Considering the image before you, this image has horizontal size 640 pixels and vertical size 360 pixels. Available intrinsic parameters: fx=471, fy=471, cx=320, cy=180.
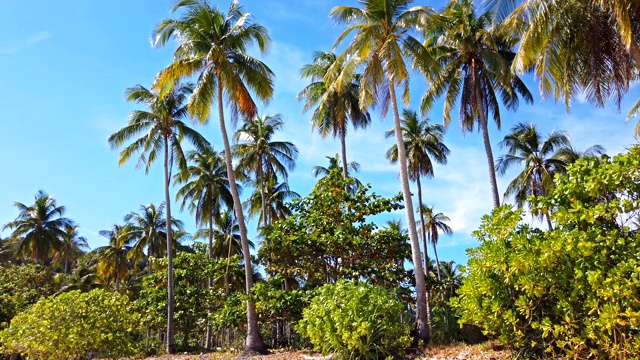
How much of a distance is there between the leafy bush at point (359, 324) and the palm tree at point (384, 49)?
111 inches

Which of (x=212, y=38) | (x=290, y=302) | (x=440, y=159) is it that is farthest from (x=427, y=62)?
(x=440, y=159)

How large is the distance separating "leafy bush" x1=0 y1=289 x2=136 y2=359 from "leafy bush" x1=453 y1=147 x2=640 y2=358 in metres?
11.9

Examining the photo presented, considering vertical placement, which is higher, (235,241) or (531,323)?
(235,241)

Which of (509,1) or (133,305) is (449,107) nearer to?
(509,1)

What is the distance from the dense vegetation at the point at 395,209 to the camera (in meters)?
8.05

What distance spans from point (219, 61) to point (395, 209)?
7844 mm

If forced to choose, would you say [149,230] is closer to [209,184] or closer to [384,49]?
[209,184]

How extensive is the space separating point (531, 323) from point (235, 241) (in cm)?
2677

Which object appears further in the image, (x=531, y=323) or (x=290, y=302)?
(x=290, y=302)

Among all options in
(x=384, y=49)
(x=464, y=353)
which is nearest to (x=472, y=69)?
(x=384, y=49)

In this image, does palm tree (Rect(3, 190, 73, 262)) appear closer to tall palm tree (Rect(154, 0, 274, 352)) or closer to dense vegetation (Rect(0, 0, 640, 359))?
dense vegetation (Rect(0, 0, 640, 359))

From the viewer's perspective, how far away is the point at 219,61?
16.2 m

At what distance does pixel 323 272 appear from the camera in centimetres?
1602

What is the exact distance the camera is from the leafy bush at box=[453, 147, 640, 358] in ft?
23.7
